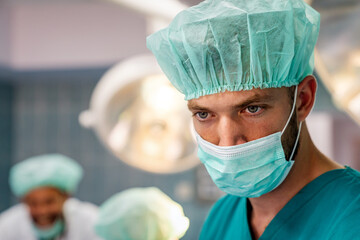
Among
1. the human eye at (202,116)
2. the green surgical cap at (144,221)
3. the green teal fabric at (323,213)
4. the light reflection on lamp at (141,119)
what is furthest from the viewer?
the light reflection on lamp at (141,119)

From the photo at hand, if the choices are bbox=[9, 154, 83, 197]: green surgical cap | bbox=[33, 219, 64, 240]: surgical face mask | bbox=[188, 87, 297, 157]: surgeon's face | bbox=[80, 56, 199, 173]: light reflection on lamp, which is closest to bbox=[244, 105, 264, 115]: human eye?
bbox=[188, 87, 297, 157]: surgeon's face

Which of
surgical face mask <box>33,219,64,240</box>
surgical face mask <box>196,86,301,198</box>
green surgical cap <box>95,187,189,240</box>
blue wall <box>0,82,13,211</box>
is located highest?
surgical face mask <box>196,86,301,198</box>

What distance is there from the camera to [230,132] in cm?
87

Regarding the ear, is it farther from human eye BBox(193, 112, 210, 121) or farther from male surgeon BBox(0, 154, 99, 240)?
male surgeon BBox(0, 154, 99, 240)

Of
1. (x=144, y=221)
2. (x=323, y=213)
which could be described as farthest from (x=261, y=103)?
(x=144, y=221)

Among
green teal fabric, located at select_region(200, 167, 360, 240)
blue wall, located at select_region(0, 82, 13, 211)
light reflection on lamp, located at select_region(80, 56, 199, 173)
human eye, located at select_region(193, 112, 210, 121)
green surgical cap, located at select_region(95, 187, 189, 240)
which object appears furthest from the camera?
blue wall, located at select_region(0, 82, 13, 211)

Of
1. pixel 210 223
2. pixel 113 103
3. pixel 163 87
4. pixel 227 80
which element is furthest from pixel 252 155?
pixel 113 103

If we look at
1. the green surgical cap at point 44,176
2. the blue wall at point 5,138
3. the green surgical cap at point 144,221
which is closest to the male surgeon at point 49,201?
the green surgical cap at point 44,176

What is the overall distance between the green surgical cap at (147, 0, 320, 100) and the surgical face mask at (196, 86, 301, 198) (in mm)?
104

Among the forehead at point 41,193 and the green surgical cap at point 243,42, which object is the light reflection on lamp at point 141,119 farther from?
the green surgical cap at point 243,42

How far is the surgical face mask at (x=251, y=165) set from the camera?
88 cm

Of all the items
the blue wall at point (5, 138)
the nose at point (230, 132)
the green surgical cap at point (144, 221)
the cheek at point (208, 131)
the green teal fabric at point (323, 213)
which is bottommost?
the blue wall at point (5, 138)

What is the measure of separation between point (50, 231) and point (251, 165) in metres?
1.90

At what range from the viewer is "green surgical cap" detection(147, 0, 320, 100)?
0.86 metres
